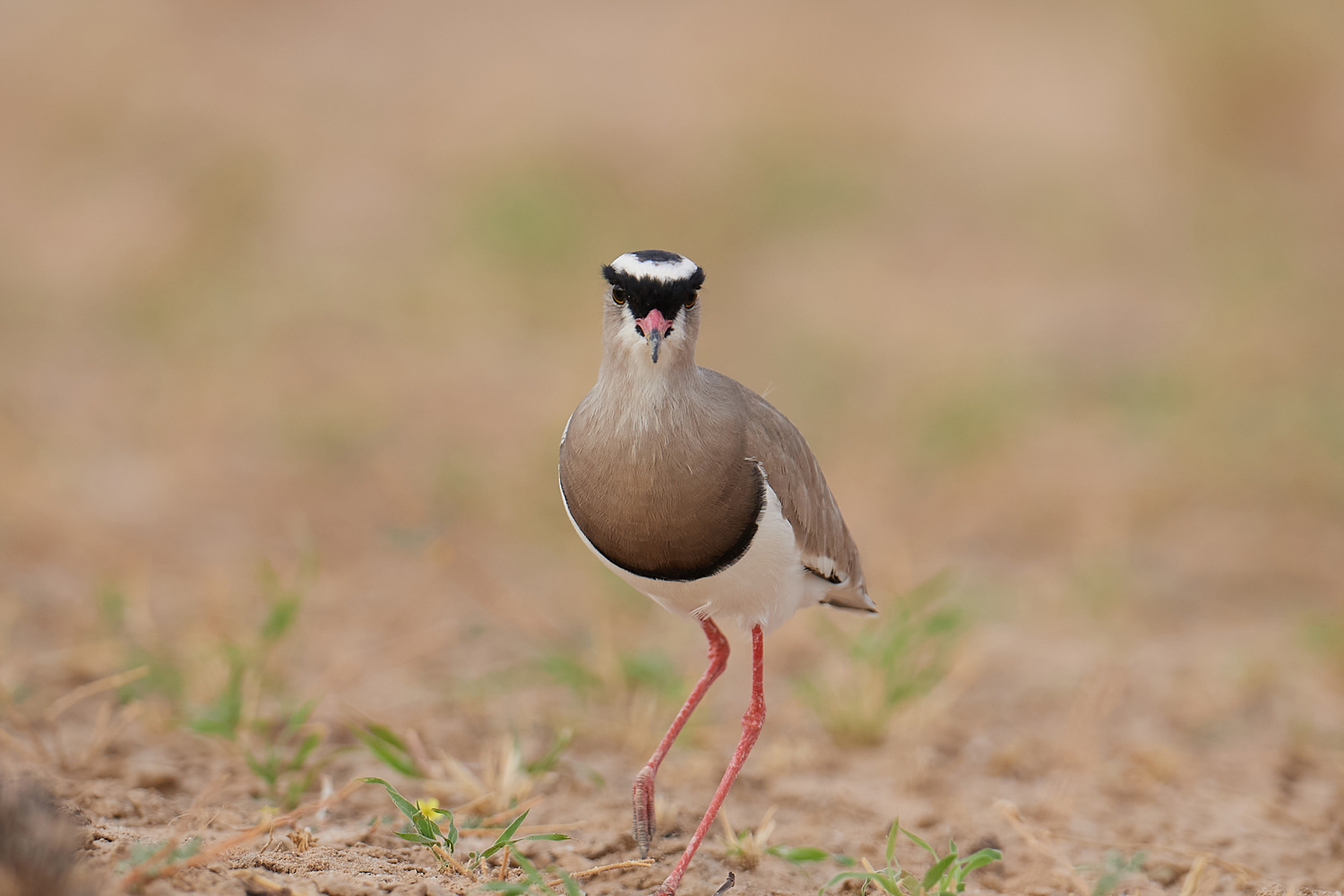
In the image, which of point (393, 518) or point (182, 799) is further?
point (393, 518)

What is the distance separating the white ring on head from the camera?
2820 millimetres

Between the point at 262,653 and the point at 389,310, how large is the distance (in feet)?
17.7

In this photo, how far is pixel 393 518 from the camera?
621 cm

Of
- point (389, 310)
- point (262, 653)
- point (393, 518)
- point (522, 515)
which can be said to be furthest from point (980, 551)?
point (389, 310)

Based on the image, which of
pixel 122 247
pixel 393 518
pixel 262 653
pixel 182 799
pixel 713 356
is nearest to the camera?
pixel 182 799

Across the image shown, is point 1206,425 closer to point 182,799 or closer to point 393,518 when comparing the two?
point 393,518

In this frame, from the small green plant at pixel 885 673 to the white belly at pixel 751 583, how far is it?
41.0 inches

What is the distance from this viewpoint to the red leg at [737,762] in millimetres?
2869

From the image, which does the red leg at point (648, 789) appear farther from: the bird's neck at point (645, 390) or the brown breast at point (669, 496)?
the bird's neck at point (645, 390)

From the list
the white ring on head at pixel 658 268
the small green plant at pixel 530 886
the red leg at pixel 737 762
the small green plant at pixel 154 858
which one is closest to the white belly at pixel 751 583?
the red leg at pixel 737 762

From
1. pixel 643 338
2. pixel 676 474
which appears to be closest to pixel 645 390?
pixel 643 338

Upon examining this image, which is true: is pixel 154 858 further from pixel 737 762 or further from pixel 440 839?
pixel 737 762

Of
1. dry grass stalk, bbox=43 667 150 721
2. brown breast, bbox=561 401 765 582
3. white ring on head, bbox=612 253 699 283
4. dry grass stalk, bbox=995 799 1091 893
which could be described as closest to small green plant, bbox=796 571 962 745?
dry grass stalk, bbox=995 799 1091 893

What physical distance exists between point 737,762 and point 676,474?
0.91m
